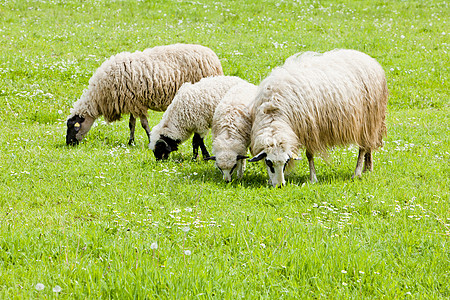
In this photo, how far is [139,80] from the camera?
905 centimetres

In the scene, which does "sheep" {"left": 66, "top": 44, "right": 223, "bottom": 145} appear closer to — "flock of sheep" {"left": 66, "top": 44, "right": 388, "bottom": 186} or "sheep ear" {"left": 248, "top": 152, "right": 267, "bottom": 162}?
"flock of sheep" {"left": 66, "top": 44, "right": 388, "bottom": 186}

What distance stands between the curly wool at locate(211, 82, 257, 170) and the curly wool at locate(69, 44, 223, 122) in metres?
2.46

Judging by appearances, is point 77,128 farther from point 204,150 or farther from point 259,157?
point 259,157

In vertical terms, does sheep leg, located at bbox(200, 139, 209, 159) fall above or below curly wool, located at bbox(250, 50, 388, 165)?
below

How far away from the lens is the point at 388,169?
680 cm

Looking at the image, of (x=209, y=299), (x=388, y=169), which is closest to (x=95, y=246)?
(x=209, y=299)

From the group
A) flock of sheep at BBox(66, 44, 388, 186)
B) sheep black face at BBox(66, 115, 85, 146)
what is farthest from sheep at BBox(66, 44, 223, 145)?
flock of sheep at BBox(66, 44, 388, 186)

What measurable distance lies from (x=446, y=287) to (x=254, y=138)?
3447 millimetres

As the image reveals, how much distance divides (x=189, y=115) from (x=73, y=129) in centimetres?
256

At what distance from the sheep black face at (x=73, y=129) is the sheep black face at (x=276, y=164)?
423 cm

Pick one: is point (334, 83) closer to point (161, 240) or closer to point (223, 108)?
point (223, 108)

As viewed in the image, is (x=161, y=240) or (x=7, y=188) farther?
(x=7, y=188)

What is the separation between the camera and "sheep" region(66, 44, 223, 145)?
29.7ft

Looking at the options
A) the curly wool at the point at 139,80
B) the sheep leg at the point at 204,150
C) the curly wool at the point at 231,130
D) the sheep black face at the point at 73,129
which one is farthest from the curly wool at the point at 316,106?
the sheep black face at the point at 73,129
